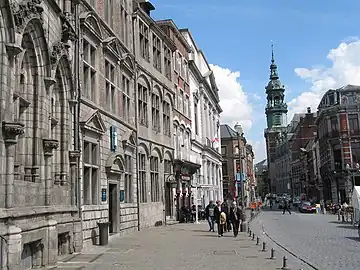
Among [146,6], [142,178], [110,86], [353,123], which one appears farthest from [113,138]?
[353,123]

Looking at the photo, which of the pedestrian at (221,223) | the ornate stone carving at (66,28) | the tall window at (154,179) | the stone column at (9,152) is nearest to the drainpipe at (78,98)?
the ornate stone carving at (66,28)

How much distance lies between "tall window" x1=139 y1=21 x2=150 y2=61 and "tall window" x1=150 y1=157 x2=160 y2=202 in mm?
6423

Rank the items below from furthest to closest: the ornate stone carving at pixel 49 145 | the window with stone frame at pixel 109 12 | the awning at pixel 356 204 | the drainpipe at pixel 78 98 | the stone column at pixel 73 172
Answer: the awning at pixel 356 204 < the window with stone frame at pixel 109 12 < the drainpipe at pixel 78 98 < the stone column at pixel 73 172 < the ornate stone carving at pixel 49 145

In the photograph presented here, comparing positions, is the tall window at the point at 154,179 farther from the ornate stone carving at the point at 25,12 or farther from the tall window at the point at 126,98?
the ornate stone carving at the point at 25,12

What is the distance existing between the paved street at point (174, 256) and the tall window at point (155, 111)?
10778mm

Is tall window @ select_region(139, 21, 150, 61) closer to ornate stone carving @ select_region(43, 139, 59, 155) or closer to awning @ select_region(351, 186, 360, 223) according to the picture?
awning @ select_region(351, 186, 360, 223)

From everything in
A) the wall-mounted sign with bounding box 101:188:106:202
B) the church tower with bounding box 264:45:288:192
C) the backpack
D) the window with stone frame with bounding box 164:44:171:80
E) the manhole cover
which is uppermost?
the church tower with bounding box 264:45:288:192

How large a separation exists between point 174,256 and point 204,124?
1477 inches

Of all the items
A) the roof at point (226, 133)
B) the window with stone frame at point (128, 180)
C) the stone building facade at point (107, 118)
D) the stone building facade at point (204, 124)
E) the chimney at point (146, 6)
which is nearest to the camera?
the stone building facade at point (107, 118)

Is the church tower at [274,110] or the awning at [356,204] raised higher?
the church tower at [274,110]

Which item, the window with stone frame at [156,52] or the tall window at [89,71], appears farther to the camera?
the window with stone frame at [156,52]

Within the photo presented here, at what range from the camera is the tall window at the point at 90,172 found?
60.4 ft

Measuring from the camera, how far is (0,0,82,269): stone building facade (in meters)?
10.7

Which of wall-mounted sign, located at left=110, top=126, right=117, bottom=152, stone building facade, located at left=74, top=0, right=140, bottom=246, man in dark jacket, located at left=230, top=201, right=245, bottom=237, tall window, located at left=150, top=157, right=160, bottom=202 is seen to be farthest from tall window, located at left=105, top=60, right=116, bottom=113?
man in dark jacket, located at left=230, top=201, right=245, bottom=237
